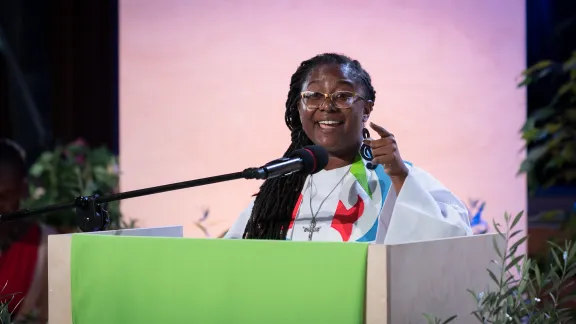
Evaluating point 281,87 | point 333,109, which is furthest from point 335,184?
point 281,87

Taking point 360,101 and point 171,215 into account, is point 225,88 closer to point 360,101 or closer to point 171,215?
point 171,215

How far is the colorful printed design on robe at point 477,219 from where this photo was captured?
328 centimetres

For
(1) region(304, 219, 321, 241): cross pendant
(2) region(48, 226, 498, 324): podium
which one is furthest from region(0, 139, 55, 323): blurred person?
(2) region(48, 226, 498, 324): podium

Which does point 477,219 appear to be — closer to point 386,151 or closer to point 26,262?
point 386,151

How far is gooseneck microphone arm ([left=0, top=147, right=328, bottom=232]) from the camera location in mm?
1584

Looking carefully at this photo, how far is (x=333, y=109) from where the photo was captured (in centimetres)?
220

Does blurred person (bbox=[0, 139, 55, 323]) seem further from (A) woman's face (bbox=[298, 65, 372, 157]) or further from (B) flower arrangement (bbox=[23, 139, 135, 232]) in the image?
(A) woman's face (bbox=[298, 65, 372, 157])

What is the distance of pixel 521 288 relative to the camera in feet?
4.51

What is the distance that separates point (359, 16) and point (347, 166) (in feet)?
5.46

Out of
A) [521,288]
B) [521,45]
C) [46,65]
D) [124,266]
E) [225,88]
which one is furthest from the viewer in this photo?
[46,65]

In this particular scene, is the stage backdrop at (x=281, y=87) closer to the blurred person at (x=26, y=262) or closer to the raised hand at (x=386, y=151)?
the blurred person at (x=26, y=262)

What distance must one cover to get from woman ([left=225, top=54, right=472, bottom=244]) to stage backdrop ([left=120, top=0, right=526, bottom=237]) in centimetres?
142

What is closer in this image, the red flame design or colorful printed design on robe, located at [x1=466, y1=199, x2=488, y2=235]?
the red flame design

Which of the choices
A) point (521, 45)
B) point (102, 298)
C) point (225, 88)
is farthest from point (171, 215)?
point (102, 298)
